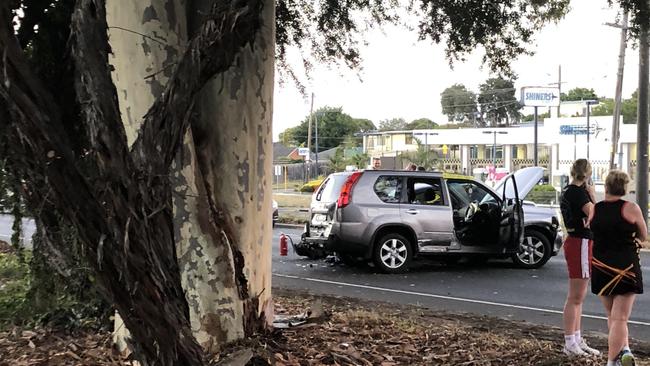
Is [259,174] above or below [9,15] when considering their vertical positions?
below

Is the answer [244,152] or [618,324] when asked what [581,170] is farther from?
[244,152]

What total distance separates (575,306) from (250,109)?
10.5 feet

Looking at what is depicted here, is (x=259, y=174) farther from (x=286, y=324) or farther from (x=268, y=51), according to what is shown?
(x=286, y=324)

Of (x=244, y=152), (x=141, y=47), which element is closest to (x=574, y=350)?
(x=244, y=152)

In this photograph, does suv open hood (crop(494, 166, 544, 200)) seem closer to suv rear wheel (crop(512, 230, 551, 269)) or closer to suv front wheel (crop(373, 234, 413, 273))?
suv rear wheel (crop(512, 230, 551, 269))

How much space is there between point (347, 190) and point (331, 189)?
45 centimetres

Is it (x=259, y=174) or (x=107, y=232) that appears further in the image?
(x=259, y=174)

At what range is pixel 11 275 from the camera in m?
7.43

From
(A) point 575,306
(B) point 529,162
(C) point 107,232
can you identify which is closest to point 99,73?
(C) point 107,232

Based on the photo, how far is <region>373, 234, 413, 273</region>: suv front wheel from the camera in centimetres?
1105

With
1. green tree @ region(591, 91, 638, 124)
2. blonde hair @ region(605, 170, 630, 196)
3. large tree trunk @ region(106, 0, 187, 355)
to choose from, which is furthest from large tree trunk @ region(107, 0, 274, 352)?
green tree @ region(591, 91, 638, 124)

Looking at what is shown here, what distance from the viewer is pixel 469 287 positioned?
9.85 m

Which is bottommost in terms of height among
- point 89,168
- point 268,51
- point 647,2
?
point 89,168

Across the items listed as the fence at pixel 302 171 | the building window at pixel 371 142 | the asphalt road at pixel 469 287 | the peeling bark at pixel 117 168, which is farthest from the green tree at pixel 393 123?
the peeling bark at pixel 117 168
